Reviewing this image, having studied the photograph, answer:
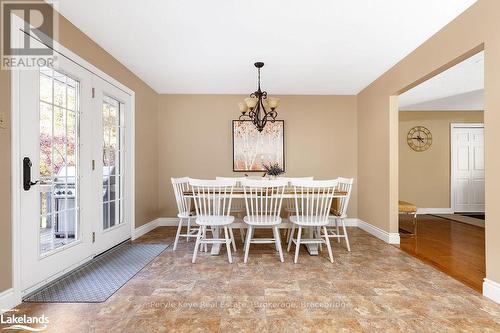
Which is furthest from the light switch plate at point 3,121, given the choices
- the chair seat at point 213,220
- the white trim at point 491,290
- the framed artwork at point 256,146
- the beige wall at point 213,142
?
the white trim at point 491,290

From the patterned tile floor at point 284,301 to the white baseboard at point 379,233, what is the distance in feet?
2.69

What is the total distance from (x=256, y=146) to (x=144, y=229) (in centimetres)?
245

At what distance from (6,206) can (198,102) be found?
349 cm

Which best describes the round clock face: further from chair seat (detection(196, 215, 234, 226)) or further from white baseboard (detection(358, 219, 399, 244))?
chair seat (detection(196, 215, 234, 226))

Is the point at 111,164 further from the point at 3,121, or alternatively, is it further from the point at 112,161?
the point at 3,121

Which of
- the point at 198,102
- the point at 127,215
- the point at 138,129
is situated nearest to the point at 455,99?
the point at 198,102

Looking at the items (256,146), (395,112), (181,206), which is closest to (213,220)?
(181,206)

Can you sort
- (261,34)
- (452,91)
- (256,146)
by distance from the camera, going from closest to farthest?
(261,34) → (452,91) → (256,146)

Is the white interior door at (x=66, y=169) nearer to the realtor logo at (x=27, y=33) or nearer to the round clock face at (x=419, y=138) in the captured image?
the realtor logo at (x=27, y=33)

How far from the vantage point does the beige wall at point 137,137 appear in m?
1.88

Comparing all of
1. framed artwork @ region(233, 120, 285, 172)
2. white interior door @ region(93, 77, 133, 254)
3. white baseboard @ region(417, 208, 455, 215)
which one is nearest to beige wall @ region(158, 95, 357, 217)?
framed artwork @ region(233, 120, 285, 172)

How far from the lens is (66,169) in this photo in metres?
2.60

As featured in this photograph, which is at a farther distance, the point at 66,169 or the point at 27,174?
the point at 66,169

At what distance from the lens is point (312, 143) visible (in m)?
4.95
